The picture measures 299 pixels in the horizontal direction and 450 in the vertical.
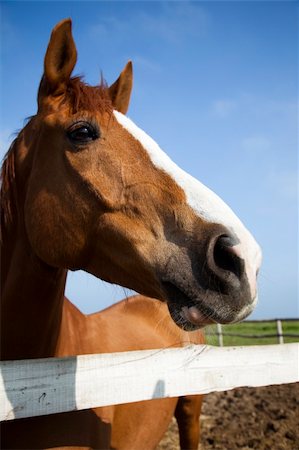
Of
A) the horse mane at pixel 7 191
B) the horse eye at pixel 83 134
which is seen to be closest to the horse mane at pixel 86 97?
the horse eye at pixel 83 134

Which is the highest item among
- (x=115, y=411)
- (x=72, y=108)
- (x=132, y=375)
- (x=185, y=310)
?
(x=72, y=108)

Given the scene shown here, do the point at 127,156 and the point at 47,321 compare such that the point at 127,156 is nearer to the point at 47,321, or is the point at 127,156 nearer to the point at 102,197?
the point at 102,197

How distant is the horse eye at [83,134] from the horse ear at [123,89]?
58 cm

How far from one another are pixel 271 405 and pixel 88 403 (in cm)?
594

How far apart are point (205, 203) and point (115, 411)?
2.37 meters

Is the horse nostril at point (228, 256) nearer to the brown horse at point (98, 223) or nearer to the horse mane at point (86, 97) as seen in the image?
the brown horse at point (98, 223)

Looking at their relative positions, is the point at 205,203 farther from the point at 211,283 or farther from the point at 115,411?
the point at 115,411

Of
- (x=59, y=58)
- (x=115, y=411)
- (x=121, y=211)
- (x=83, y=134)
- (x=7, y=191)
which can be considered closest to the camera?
(x=121, y=211)

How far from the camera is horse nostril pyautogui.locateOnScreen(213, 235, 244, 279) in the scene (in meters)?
1.85

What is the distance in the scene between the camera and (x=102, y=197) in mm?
2244

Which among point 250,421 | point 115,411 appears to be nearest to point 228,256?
point 115,411

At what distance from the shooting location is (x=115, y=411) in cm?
361

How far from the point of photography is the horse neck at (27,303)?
2459mm

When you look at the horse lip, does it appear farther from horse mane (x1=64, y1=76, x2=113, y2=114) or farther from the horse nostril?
horse mane (x1=64, y1=76, x2=113, y2=114)
